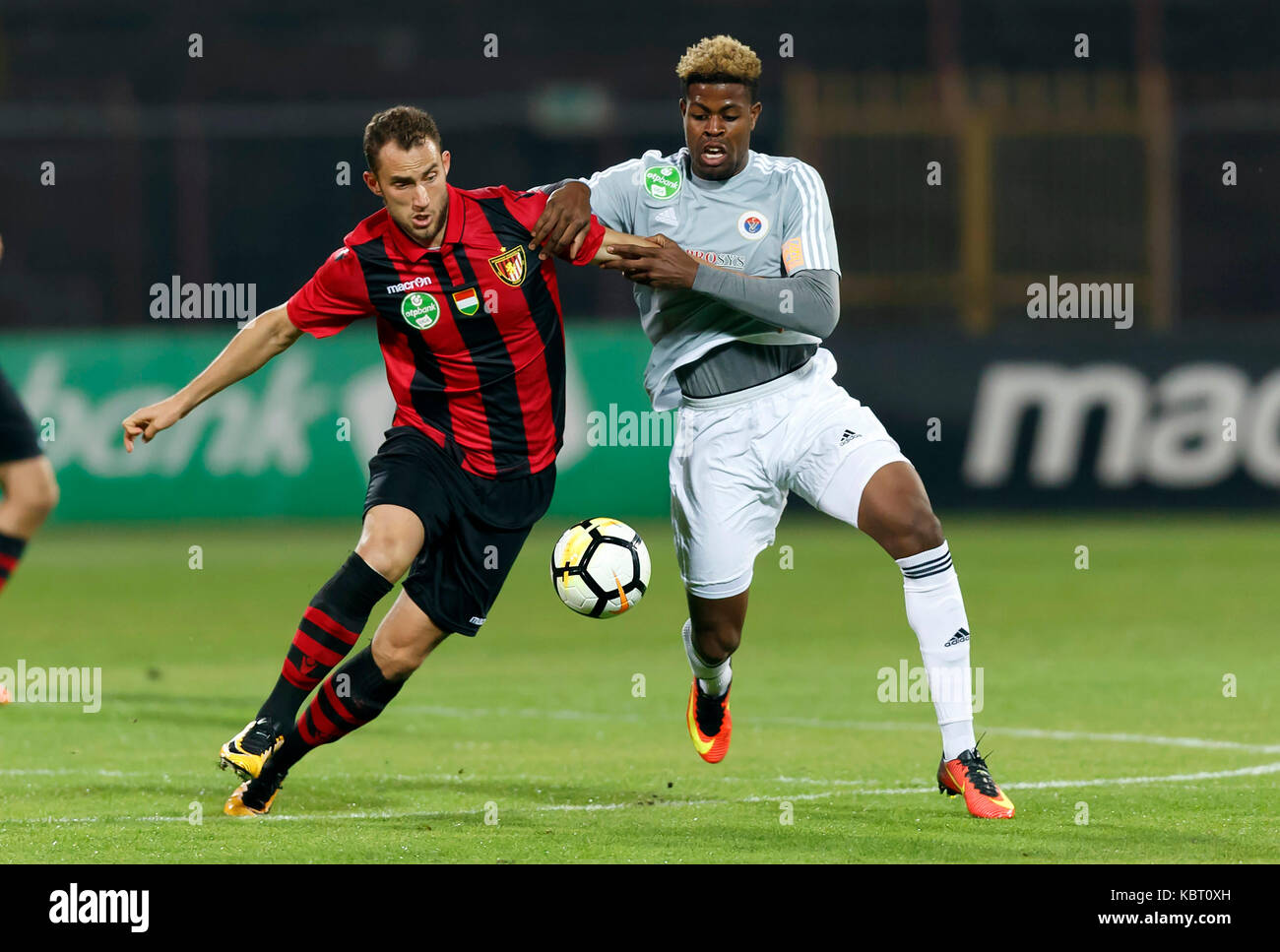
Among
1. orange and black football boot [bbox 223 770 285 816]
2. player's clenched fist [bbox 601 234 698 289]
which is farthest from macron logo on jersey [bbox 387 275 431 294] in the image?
orange and black football boot [bbox 223 770 285 816]

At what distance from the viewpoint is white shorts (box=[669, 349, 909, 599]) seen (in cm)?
679

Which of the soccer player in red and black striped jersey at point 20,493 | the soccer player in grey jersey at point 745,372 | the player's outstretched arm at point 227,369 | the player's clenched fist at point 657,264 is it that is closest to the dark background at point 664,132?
the soccer player in red and black striped jersey at point 20,493

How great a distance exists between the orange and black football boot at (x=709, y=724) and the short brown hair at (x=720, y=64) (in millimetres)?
2412

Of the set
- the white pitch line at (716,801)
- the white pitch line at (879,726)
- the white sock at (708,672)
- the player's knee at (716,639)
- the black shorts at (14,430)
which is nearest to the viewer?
the white pitch line at (716,801)

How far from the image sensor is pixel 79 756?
7879mm

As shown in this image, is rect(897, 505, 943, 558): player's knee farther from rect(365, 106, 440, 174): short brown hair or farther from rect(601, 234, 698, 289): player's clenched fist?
rect(365, 106, 440, 174): short brown hair

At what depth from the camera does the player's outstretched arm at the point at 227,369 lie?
629 centimetres

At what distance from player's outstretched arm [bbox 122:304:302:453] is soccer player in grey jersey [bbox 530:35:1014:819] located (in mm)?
904

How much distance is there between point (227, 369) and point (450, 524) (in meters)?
0.88

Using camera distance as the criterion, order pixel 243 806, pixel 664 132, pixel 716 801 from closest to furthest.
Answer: pixel 243 806, pixel 716 801, pixel 664 132

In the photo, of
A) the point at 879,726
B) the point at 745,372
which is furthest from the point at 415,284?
the point at 879,726

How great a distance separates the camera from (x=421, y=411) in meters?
6.63

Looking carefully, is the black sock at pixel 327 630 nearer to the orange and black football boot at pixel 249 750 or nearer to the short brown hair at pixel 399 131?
the orange and black football boot at pixel 249 750

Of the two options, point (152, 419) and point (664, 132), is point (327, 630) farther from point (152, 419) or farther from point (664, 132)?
point (664, 132)
